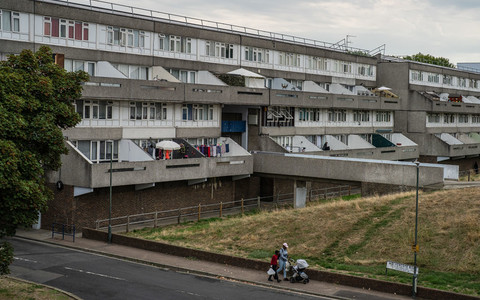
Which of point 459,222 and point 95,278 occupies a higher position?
point 459,222

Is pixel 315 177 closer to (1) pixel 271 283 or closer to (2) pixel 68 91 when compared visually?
(1) pixel 271 283

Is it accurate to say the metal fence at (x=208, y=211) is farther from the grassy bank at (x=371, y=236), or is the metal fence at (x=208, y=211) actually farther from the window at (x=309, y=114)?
the window at (x=309, y=114)

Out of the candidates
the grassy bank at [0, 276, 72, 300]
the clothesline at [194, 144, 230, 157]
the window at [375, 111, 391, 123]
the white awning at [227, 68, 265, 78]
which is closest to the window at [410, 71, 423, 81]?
the window at [375, 111, 391, 123]

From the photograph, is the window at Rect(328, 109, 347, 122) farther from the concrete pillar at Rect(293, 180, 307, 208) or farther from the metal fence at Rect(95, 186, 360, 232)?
the concrete pillar at Rect(293, 180, 307, 208)

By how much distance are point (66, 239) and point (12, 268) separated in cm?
813

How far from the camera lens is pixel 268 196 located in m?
58.0

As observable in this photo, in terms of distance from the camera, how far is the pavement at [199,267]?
92.1ft

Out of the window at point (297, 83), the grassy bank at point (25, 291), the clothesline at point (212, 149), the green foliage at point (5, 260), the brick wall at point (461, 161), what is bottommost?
the grassy bank at point (25, 291)

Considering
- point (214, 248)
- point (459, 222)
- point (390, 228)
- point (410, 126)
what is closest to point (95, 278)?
point (214, 248)

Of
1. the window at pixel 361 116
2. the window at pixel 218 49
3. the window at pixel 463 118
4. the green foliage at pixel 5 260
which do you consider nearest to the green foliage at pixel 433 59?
the window at pixel 463 118

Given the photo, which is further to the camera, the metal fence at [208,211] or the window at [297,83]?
the window at [297,83]

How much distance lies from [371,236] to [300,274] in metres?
6.47

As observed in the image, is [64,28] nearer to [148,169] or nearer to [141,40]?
[141,40]

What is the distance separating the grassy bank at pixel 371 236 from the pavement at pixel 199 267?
1.67m
